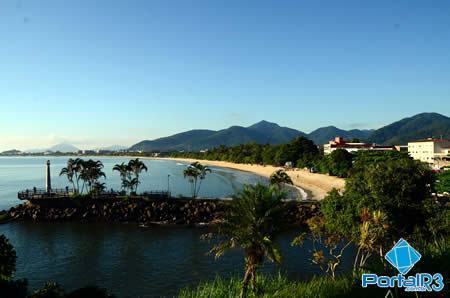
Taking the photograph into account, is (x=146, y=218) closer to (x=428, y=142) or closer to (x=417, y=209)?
(x=417, y=209)

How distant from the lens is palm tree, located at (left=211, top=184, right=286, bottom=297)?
2331cm

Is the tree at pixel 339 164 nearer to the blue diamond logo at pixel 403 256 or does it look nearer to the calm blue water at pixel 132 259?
the calm blue water at pixel 132 259

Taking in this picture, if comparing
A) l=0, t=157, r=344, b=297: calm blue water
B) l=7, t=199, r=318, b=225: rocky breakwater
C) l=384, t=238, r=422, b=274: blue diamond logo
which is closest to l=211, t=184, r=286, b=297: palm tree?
l=384, t=238, r=422, b=274: blue diamond logo

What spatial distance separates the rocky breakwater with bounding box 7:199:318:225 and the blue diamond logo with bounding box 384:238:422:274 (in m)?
51.8

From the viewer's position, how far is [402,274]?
14.3 meters

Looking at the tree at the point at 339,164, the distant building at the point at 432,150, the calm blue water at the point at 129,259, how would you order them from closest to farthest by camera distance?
the calm blue water at the point at 129,259, the tree at the point at 339,164, the distant building at the point at 432,150

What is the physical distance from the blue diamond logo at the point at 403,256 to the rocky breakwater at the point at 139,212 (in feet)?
170

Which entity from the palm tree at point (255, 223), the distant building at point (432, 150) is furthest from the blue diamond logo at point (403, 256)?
the distant building at point (432, 150)

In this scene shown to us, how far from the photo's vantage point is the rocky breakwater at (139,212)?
67.4 m

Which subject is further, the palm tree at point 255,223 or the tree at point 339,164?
the tree at point 339,164

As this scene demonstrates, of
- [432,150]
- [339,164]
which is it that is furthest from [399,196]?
[432,150]

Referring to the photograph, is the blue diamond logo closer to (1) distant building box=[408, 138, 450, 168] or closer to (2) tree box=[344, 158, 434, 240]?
(2) tree box=[344, 158, 434, 240]

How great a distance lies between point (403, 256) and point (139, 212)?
2349 inches

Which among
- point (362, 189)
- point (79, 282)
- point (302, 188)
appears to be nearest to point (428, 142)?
point (302, 188)
